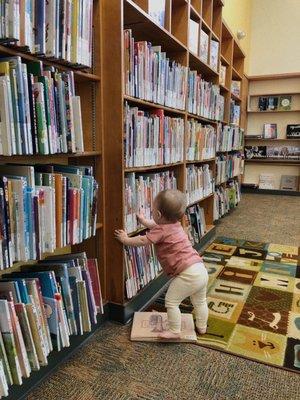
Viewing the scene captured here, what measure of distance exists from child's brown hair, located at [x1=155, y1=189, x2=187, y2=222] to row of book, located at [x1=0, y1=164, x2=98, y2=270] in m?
0.33

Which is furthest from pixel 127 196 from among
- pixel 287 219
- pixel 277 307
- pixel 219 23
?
pixel 287 219

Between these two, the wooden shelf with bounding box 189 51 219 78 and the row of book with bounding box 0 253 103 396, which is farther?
the wooden shelf with bounding box 189 51 219 78

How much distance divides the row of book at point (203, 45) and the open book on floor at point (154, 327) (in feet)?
6.16

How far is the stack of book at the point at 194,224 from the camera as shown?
262cm

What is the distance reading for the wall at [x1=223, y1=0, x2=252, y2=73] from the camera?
4287 millimetres

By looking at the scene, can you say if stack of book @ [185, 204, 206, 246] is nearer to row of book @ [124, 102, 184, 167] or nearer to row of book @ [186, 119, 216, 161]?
row of book @ [186, 119, 216, 161]

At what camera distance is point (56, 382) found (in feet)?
4.19

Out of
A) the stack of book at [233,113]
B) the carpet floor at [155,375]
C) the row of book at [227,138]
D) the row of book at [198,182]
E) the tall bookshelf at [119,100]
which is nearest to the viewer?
the carpet floor at [155,375]

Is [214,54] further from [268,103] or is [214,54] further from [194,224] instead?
[268,103]

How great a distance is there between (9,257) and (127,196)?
0.72 meters

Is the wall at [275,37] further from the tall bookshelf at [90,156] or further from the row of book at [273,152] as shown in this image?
the tall bookshelf at [90,156]

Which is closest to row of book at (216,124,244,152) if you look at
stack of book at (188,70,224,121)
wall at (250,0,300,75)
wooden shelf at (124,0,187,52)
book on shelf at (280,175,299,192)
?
stack of book at (188,70,224,121)

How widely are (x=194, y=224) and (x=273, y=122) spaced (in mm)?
4086

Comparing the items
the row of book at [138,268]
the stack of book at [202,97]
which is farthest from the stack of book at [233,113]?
the row of book at [138,268]
